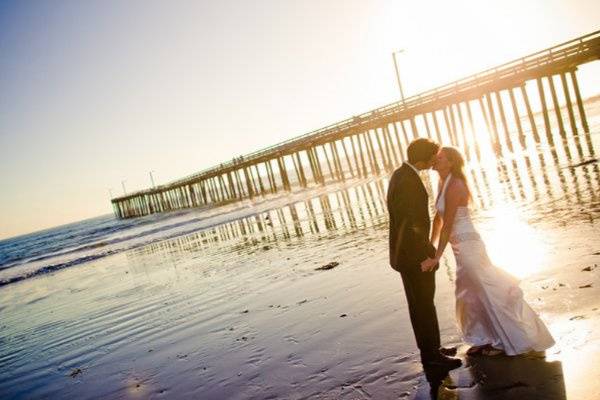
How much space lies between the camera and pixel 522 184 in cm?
1284

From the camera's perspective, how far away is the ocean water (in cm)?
390

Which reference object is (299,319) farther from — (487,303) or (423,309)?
(487,303)

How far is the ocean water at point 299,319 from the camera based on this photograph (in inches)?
154

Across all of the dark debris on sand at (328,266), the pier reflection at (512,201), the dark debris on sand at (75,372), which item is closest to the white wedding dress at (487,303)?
the pier reflection at (512,201)

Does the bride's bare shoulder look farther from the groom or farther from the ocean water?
the ocean water

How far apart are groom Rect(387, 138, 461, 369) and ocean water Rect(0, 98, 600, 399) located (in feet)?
0.91

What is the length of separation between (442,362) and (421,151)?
1676 millimetres

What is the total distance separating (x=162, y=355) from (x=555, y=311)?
4534mm

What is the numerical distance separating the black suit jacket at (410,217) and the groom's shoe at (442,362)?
2.44ft

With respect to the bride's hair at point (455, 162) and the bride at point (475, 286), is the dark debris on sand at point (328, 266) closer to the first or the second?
the bride at point (475, 286)

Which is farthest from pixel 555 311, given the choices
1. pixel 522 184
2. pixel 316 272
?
pixel 522 184

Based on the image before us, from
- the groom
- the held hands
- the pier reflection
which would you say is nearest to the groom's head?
the groom

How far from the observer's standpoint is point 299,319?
19.3 ft

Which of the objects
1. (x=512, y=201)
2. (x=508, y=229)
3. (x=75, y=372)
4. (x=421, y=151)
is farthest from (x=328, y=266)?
(x=421, y=151)
